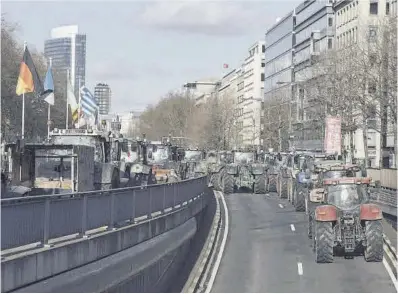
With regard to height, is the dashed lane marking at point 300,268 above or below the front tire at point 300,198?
below

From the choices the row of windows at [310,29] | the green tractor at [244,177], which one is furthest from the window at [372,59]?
the row of windows at [310,29]

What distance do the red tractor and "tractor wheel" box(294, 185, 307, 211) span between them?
14.0m

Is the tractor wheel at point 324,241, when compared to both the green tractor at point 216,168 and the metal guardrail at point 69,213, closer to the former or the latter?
the metal guardrail at point 69,213

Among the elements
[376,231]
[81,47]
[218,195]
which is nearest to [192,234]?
[376,231]

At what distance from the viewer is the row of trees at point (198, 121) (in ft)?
426

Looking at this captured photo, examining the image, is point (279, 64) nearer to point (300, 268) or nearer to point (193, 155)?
point (193, 155)

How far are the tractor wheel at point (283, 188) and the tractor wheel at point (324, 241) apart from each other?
81.6ft

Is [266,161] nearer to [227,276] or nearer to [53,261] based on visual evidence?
[227,276]

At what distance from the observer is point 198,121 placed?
468ft

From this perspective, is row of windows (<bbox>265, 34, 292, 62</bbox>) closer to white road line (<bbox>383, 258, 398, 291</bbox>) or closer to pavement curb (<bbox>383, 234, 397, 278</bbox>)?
pavement curb (<bbox>383, 234, 397, 278</bbox>)

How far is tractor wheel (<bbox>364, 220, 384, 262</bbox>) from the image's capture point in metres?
23.8

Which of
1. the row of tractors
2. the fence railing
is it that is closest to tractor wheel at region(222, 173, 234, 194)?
the fence railing

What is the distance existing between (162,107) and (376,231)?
15158cm

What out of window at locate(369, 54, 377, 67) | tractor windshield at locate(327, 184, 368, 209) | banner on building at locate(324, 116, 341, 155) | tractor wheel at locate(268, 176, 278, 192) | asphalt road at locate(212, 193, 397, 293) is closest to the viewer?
asphalt road at locate(212, 193, 397, 293)
